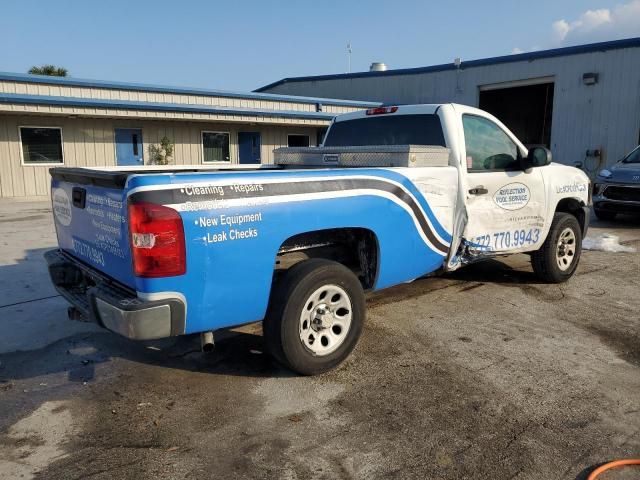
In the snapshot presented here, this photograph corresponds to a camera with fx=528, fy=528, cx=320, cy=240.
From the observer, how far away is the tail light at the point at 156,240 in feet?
9.45

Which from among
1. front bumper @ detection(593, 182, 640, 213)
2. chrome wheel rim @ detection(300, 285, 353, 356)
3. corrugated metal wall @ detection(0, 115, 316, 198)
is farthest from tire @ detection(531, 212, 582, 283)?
corrugated metal wall @ detection(0, 115, 316, 198)

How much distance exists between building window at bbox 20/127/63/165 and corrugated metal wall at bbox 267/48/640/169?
15.8 metres

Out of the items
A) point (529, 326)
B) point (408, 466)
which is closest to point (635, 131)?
point (529, 326)

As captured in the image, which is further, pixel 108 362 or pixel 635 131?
pixel 635 131

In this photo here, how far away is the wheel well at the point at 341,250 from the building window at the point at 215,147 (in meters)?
15.5

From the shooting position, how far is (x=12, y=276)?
6.49 metres

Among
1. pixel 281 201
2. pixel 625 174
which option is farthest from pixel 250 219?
pixel 625 174

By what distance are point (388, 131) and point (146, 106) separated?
12.3 m

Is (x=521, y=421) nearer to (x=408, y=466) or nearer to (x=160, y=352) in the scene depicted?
→ (x=408, y=466)

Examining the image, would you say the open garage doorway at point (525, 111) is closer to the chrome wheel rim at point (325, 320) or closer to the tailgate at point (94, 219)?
the chrome wheel rim at point (325, 320)

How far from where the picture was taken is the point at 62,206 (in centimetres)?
413

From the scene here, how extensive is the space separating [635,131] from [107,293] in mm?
18561

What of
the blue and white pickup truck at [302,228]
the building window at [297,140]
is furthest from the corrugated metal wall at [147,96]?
the blue and white pickup truck at [302,228]

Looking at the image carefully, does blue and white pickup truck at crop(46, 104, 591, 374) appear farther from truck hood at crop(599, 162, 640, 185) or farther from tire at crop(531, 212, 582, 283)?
truck hood at crop(599, 162, 640, 185)
